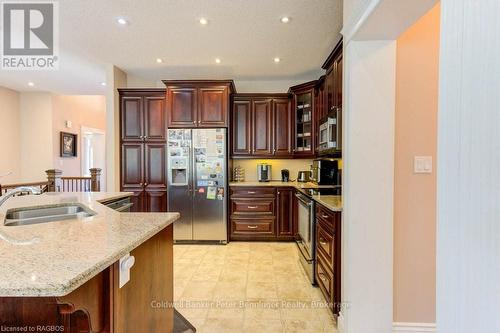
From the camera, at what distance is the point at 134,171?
4340 millimetres

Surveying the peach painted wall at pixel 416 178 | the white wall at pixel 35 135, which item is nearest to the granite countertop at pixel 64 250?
the peach painted wall at pixel 416 178

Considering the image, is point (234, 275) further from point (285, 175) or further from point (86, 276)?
point (86, 276)

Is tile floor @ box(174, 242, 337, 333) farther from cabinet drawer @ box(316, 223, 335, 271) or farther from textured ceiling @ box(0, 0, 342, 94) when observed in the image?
textured ceiling @ box(0, 0, 342, 94)

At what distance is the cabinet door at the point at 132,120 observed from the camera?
434 cm

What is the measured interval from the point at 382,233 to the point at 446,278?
3.11 feet

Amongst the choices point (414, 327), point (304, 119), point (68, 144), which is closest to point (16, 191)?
point (414, 327)

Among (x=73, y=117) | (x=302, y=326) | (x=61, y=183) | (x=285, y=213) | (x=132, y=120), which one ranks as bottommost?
(x=302, y=326)

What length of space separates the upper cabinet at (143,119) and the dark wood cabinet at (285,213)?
87.2 inches

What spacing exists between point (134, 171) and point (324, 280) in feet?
11.1

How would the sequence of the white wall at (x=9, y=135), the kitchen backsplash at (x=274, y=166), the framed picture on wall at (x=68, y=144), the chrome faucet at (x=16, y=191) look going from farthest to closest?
the framed picture on wall at (x=68, y=144) < the white wall at (x=9, y=135) < the kitchen backsplash at (x=274, y=166) < the chrome faucet at (x=16, y=191)

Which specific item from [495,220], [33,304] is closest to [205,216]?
[33,304]

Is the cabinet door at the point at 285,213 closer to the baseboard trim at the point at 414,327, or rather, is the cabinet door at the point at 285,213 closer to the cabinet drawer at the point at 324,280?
the cabinet drawer at the point at 324,280

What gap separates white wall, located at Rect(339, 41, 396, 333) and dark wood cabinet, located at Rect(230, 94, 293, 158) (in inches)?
103

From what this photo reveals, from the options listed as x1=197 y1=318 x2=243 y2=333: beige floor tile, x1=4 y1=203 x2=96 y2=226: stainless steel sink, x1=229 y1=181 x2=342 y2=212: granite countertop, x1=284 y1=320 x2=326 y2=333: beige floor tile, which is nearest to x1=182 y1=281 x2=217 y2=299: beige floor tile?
x1=197 y1=318 x2=243 y2=333: beige floor tile
